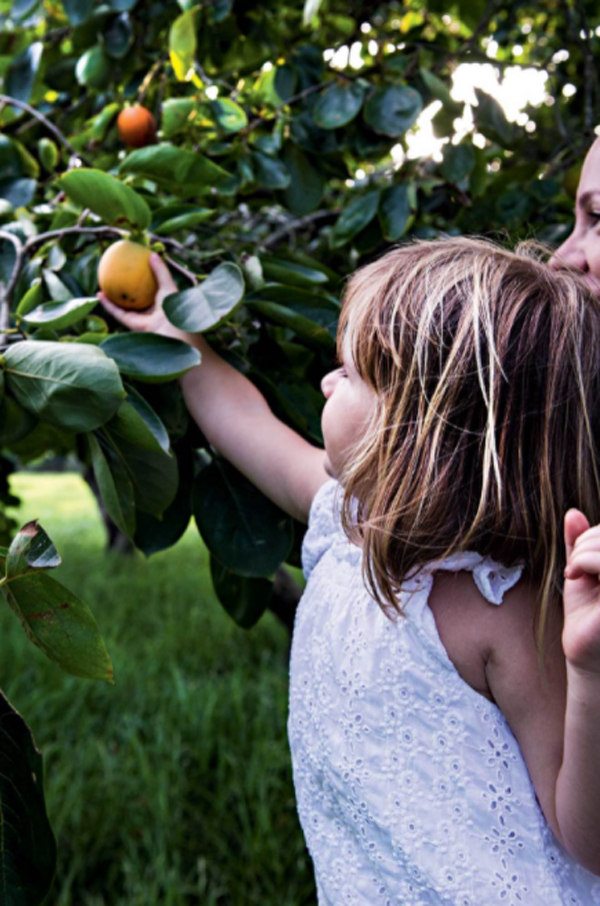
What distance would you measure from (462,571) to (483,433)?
0.14 metres

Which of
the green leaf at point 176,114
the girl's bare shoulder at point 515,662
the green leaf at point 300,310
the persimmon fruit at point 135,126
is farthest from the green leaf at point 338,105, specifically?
the girl's bare shoulder at point 515,662

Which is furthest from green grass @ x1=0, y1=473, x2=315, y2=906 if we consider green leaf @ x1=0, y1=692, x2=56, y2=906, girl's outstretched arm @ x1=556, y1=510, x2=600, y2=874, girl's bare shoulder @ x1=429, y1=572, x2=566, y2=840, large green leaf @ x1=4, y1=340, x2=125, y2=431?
girl's outstretched arm @ x1=556, y1=510, x2=600, y2=874

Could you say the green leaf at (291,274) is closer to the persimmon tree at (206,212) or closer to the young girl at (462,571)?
the persimmon tree at (206,212)

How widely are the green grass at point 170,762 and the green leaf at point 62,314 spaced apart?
3.63ft

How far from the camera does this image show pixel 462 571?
0.88 meters

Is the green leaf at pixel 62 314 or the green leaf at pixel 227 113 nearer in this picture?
the green leaf at pixel 62 314

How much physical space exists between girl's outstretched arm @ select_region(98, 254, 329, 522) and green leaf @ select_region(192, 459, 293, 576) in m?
0.04

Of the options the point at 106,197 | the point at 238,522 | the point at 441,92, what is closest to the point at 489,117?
the point at 441,92

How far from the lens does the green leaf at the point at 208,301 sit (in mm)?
1006

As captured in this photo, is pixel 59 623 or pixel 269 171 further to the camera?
pixel 269 171

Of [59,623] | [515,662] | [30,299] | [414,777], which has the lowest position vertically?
[414,777]

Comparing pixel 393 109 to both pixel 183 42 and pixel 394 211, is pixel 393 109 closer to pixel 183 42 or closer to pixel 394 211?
pixel 394 211

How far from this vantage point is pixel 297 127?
1508 mm

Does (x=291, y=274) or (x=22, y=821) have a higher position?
(x=291, y=274)
